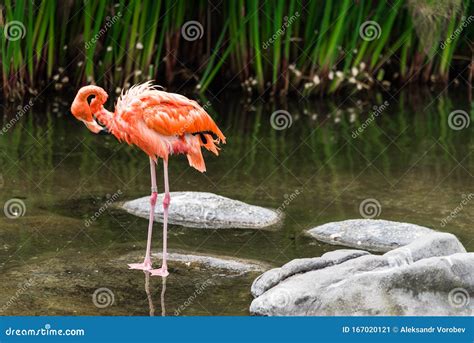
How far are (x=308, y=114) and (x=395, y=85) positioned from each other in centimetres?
186

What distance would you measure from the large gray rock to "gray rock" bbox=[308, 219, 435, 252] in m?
1.32

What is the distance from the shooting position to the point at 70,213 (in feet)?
28.4

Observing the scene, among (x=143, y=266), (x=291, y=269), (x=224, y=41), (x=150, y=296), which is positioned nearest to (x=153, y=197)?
(x=143, y=266)

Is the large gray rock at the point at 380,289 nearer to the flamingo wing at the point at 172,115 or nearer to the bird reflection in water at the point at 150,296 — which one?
the bird reflection in water at the point at 150,296

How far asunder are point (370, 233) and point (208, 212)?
1.21m

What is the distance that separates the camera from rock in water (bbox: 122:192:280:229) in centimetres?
842

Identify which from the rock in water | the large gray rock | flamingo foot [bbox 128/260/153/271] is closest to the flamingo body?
flamingo foot [bbox 128/260/153/271]

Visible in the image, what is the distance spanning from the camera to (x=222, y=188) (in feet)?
31.0

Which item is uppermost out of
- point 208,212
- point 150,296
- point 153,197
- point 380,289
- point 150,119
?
point 150,119

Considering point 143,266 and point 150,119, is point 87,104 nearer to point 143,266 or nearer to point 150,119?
point 150,119

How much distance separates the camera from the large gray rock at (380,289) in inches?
246

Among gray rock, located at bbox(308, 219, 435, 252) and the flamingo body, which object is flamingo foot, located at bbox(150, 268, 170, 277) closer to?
the flamingo body

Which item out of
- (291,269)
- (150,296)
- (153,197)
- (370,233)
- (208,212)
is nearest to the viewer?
(291,269)

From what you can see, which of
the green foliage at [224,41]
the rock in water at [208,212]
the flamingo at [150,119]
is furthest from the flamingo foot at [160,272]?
the green foliage at [224,41]
